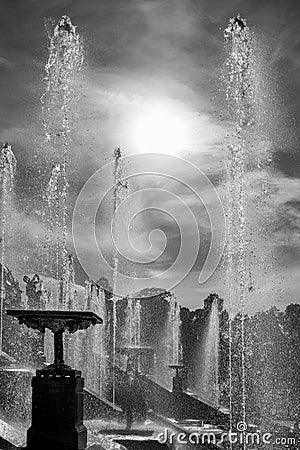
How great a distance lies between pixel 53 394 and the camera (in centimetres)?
1072

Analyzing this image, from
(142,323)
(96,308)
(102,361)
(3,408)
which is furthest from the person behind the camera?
(142,323)

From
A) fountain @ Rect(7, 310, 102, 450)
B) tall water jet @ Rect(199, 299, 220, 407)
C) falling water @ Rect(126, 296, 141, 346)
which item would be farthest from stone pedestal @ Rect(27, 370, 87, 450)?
falling water @ Rect(126, 296, 141, 346)

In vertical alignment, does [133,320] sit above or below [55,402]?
above

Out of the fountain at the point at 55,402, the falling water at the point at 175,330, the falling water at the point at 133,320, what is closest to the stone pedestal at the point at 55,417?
the fountain at the point at 55,402

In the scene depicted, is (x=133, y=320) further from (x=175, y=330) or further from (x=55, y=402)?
(x=55, y=402)

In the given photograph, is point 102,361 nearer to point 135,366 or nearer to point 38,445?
point 135,366

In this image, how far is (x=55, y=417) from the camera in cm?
1067

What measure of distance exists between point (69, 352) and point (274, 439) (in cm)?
1268

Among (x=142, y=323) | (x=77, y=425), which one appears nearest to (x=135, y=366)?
(x=77, y=425)

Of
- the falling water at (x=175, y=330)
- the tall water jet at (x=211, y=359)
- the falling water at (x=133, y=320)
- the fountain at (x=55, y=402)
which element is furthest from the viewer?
the falling water at (x=133, y=320)

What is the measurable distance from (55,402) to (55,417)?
0.73 feet

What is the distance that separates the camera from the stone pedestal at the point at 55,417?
10.6 metres

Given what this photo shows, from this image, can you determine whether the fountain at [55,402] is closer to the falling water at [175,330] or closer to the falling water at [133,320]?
the falling water at [175,330]

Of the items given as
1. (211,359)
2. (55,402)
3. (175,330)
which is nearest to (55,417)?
(55,402)
